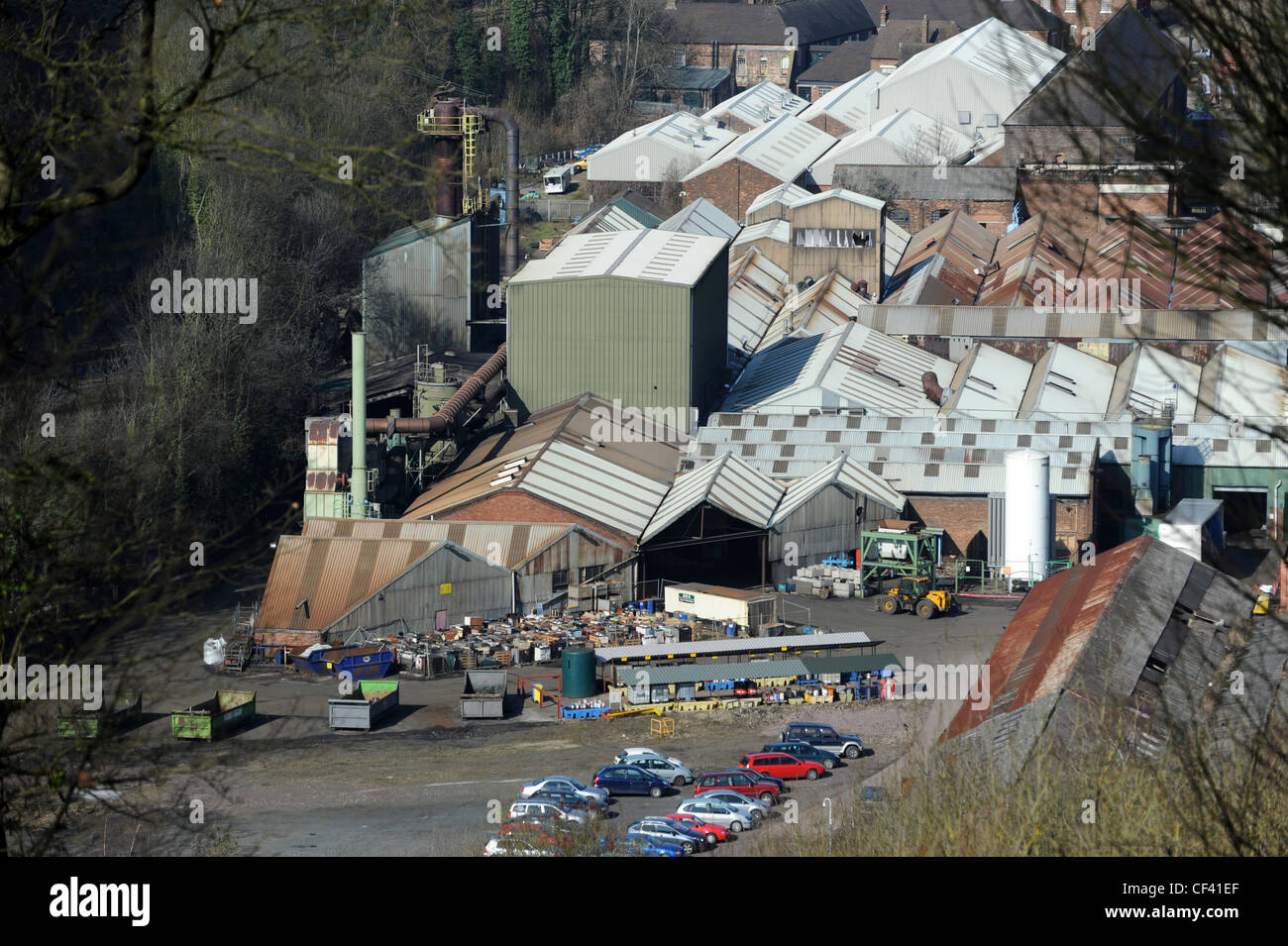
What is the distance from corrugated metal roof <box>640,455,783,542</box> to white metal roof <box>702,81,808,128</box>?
51053mm

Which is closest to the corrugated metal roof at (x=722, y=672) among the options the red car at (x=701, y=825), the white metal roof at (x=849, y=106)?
the red car at (x=701, y=825)

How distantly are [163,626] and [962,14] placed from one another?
98.9m

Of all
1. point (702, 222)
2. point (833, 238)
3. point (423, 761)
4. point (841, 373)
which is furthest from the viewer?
point (702, 222)

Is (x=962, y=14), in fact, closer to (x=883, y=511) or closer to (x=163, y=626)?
(x=883, y=511)

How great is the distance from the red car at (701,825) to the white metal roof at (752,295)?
29.9 metres

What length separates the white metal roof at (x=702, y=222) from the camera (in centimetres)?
6034

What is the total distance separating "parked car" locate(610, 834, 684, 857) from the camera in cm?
1753

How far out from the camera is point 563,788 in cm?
2139

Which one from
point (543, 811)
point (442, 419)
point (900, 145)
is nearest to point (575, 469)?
point (442, 419)

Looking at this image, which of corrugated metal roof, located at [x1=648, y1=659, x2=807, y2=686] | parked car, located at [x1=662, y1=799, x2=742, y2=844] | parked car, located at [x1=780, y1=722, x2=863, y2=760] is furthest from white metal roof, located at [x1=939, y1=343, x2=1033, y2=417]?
parked car, located at [x1=662, y1=799, x2=742, y2=844]

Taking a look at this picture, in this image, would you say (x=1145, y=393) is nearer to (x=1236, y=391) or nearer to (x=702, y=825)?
(x=1236, y=391)

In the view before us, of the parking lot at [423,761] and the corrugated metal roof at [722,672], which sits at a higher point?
the corrugated metal roof at [722,672]

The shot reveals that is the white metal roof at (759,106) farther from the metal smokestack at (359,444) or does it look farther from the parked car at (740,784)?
the parked car at (740,784)

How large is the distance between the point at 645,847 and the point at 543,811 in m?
2.02
